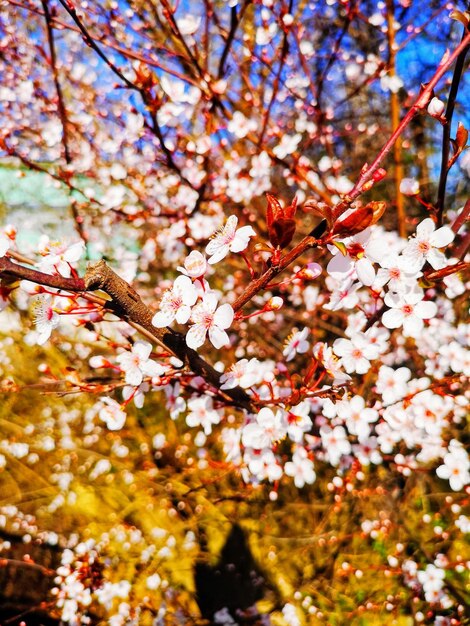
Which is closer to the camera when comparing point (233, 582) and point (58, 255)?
point (58, 255)

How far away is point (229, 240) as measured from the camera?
112cm

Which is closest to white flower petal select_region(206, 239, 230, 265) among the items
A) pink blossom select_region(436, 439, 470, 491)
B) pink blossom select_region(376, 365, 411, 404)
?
pink blossom select_region(376, 365, 411, 404)

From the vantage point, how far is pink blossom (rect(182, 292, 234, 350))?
1.04 m

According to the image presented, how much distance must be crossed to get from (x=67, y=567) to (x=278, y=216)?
292 cm

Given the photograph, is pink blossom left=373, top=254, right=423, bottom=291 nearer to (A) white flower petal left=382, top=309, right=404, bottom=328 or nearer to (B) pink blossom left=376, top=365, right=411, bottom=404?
(A) white flower petal left=382, top=309, right=404, bottom=328

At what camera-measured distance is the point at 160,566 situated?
3.17 m

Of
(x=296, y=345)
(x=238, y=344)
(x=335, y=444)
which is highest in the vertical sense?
(x=238, y=344)

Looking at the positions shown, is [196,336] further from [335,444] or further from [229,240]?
[335,444]

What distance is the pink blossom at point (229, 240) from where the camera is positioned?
1.05m

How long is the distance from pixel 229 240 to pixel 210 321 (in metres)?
0.23

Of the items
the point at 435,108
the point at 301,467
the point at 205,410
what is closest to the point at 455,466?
the point at 301,467

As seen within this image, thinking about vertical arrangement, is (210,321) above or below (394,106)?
below

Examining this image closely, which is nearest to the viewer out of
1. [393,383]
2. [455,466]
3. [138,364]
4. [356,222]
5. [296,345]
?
[356,222]

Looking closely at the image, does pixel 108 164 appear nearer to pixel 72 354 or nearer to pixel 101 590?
pixel 72 354
